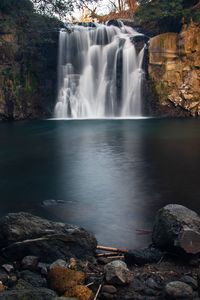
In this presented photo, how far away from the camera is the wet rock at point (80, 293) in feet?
17.5

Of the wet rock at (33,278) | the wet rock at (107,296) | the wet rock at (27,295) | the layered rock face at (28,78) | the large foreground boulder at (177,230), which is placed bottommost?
the wet rock at (107,296)

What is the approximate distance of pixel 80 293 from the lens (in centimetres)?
537

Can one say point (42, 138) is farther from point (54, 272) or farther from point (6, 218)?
point (54, 272)

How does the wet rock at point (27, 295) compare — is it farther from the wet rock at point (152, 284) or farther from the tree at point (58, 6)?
the tree at point (58, 6)

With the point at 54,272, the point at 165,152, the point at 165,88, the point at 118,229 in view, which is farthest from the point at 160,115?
the point at 54,272

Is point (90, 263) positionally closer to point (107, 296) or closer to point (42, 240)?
point (42, 240)

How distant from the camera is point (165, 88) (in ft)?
115

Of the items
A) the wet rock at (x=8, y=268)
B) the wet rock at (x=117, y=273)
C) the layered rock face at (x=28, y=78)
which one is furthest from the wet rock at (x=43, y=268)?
the layered rock face at (x=28, y=78)

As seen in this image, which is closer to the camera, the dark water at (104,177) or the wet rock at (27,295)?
the wet rock at (27,295)

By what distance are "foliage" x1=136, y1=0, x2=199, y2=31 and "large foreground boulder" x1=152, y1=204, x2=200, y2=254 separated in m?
30.5

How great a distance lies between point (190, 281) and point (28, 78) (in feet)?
107

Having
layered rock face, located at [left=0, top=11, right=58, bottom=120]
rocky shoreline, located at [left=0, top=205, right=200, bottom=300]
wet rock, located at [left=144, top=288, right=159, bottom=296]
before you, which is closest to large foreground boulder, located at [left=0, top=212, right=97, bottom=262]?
rocky shoreline, located at [left=0, top=205, right=200, bottom=300]

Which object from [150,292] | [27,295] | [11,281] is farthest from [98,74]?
[27,295]

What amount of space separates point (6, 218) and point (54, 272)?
1.73 m
